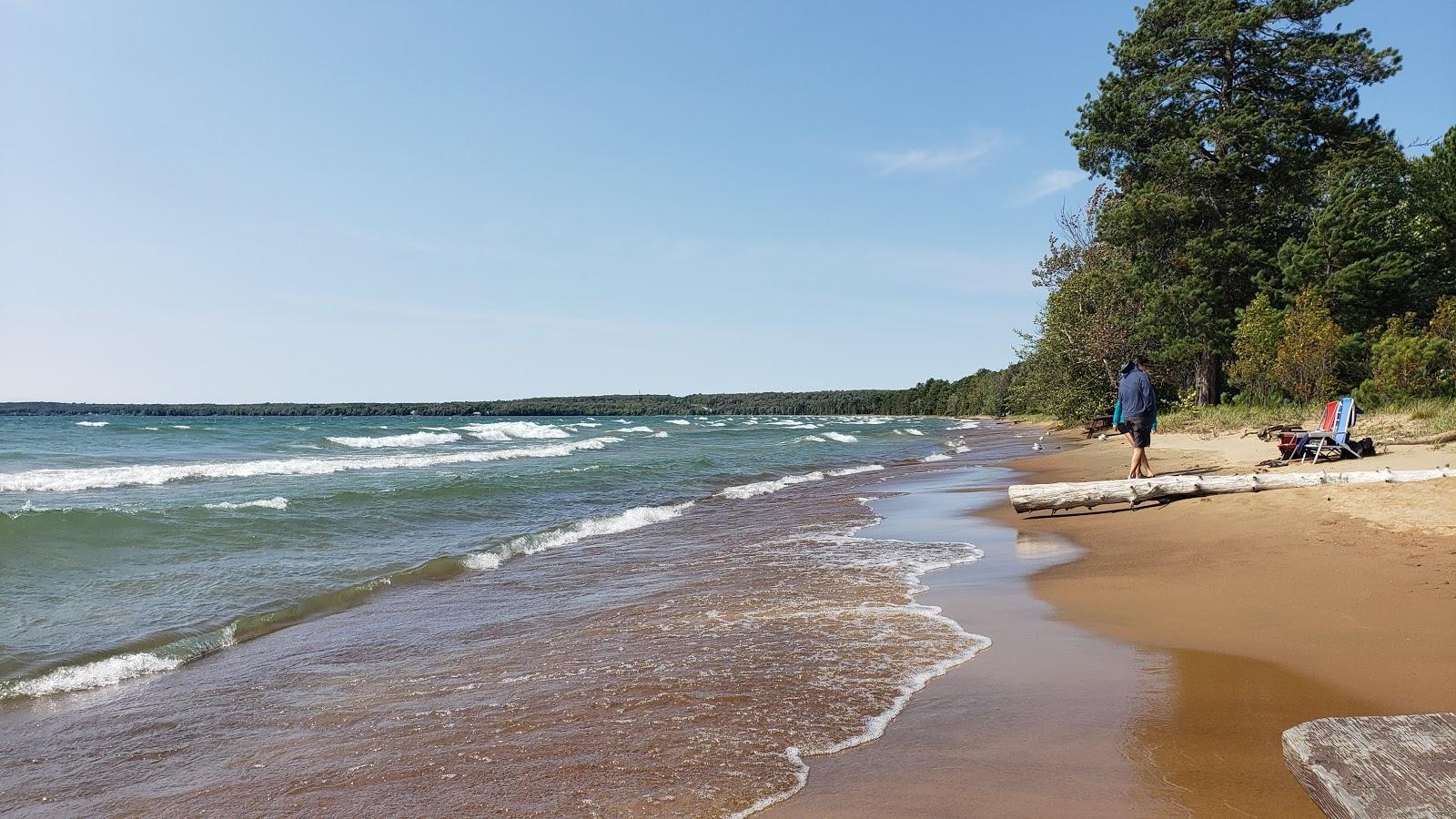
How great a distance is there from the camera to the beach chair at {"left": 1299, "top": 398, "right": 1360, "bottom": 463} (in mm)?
12648

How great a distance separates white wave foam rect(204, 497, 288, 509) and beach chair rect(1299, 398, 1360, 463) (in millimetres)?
17489

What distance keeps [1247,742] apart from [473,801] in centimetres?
341

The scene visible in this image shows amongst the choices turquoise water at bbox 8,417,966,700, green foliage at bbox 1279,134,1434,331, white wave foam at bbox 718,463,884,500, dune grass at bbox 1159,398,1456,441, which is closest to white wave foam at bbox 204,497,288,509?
turquoise water at bbox 8,417,966,700

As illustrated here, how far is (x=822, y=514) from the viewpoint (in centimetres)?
1434

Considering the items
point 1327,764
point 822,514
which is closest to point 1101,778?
point 1327,764

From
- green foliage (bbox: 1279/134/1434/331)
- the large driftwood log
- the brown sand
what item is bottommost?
the brown sand

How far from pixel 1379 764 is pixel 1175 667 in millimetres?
3373

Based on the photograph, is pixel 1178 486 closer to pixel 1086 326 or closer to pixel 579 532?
pixel 579 532

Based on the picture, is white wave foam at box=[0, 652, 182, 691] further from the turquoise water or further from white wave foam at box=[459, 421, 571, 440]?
white wave foam at box=[459, 421, 571, 440]

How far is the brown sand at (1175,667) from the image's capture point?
3268 millimetres

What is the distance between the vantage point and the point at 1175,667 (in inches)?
187

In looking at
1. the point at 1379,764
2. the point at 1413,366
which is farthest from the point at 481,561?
the point at 1413,366

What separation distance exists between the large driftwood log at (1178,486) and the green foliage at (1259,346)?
16005mm

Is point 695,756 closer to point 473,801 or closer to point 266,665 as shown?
point 473,801
